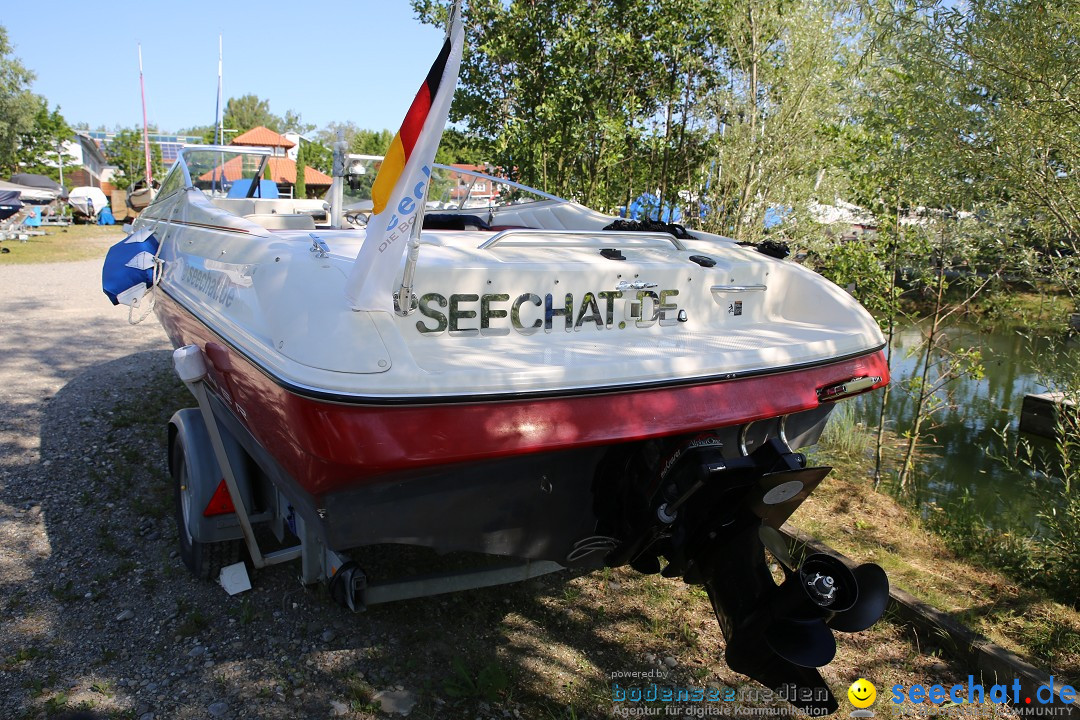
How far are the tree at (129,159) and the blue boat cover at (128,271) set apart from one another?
47002mm

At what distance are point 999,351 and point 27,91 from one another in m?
44.6

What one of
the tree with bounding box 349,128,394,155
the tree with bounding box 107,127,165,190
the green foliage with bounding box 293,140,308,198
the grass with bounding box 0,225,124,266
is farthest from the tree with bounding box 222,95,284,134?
the green foliage with bounding box 293,140,308,198

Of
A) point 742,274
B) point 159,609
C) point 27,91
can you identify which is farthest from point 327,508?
point 27,91

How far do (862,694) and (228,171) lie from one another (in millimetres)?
5381

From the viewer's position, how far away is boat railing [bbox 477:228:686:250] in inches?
114

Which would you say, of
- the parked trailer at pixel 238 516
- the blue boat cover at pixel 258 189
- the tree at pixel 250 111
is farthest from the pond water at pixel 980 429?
the tree at pixel 250 111

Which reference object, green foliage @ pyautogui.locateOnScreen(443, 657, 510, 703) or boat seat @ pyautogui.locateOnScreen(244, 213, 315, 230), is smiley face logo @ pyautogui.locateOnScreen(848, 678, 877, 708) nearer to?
green foliage @ pyautogui.locateOnScreen(443, 657, 510, 703)

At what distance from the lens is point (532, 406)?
7.36 ft

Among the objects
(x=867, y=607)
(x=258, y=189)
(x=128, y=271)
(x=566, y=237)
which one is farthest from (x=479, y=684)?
(x=258, y=189)

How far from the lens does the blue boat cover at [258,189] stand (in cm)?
562

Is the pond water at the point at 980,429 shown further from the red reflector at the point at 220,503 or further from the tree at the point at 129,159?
the tree at the point at 129,159

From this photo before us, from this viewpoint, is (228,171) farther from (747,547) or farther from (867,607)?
(867,607)

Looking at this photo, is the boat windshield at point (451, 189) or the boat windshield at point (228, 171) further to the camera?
the boat windshield at point (228, 171)

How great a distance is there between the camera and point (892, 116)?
4707 mm
